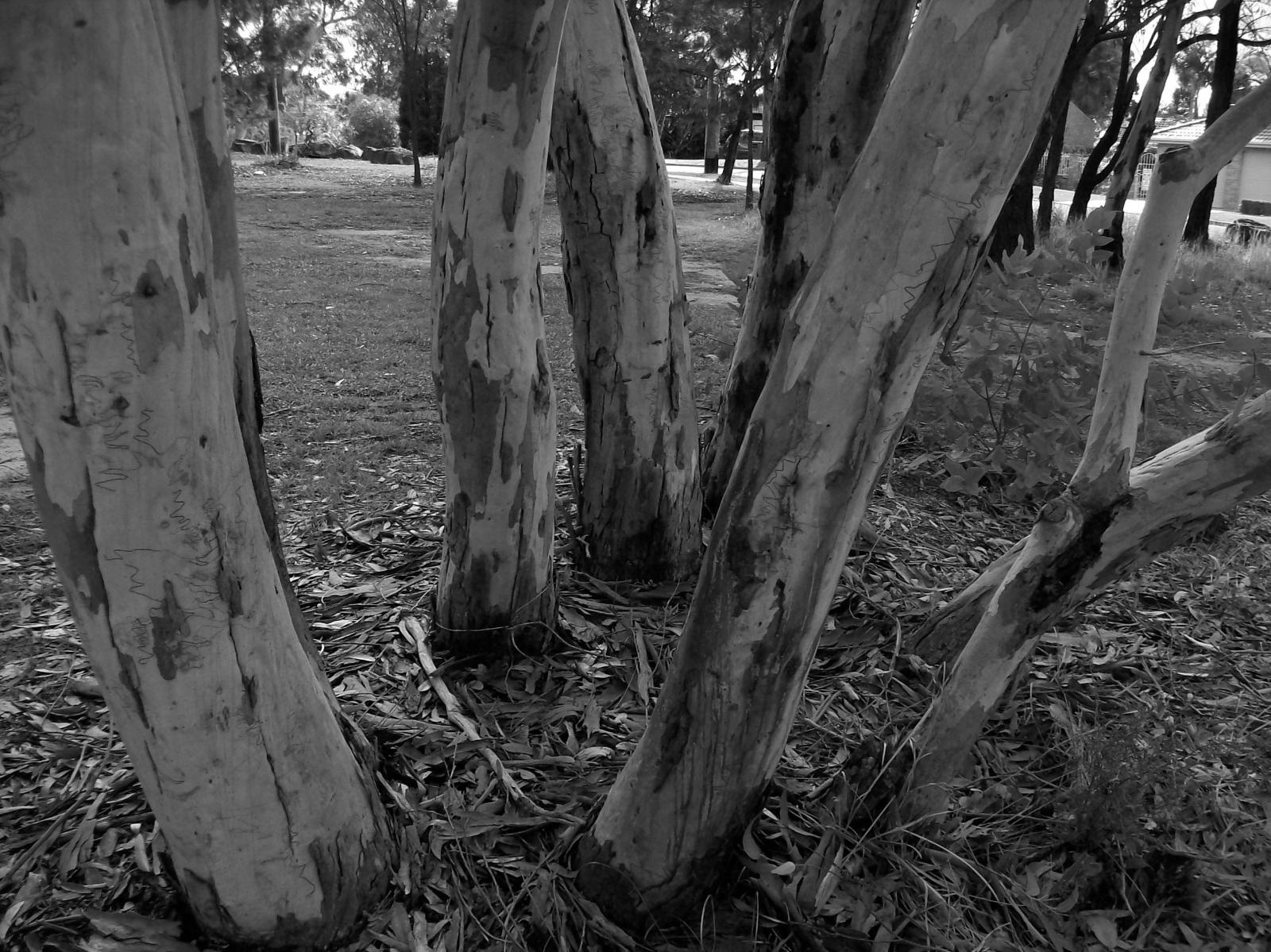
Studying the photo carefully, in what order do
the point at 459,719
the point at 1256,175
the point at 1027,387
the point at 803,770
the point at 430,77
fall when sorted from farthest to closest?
the point at 1256,175, the point at 430,77, the point at 1027,387, the point at 459,719, the point at 803,770

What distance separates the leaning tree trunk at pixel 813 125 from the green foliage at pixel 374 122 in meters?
33.6

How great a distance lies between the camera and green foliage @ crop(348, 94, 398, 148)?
1375 inches

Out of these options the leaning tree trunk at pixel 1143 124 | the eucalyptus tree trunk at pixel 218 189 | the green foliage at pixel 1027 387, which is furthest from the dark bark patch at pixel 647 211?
the leaning tree trunk at pixel 1143 124

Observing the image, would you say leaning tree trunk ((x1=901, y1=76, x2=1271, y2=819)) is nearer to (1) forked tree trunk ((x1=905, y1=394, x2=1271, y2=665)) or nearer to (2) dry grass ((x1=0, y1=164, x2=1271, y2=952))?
(1) forked tree trunk ((x1=905, y1=394, x2=1271, y2=665))

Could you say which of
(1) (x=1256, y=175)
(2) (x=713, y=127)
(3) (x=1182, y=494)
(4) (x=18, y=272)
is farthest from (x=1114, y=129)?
(1) (x=1256, y=175)

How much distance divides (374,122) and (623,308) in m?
35.1

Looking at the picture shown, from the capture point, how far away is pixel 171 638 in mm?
1763

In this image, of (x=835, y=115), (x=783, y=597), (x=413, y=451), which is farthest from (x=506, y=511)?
(x=413, y=451)

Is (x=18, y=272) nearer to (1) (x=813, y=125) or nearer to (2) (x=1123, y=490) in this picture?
(2) (x=1123, y=490)

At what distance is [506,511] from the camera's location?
10.4 feet

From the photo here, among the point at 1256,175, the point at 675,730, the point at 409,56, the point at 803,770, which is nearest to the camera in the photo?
the point at 675,730

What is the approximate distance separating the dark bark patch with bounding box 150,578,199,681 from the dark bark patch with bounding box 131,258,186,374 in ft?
1.38

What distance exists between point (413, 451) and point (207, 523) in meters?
3.74

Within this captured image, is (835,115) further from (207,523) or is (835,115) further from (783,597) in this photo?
(207,523)
